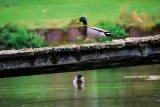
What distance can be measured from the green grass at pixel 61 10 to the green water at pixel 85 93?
1233 centimetres

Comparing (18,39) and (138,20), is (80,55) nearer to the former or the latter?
(18,39)

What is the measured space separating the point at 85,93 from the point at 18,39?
15.3 metres

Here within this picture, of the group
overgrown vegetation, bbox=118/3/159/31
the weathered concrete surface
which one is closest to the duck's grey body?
the weathered concrete surface

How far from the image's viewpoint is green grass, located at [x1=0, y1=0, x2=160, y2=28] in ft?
107

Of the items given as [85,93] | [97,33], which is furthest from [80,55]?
[85,93]

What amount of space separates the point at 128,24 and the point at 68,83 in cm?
1303

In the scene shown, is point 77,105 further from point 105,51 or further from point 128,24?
point 128,24

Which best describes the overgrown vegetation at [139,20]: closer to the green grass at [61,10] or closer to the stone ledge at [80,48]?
the green grass at [61,10]


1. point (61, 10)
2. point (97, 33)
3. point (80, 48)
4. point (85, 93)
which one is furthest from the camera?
point (61, 10)

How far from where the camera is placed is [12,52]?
37.3 ft

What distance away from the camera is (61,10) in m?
33.8

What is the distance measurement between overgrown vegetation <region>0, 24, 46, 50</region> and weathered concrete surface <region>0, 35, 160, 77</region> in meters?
18.4

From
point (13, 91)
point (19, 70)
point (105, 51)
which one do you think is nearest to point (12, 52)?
point (19, 70)

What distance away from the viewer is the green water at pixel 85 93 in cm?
1308
